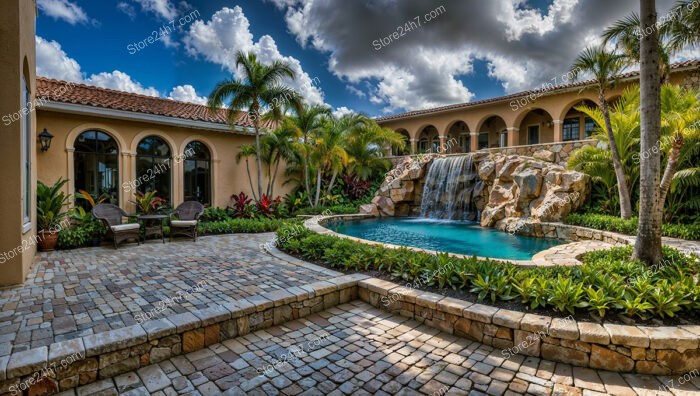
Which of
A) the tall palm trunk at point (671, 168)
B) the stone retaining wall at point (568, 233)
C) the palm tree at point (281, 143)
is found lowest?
the stone retaining wall at point (568, 233)

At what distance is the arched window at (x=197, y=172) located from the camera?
13.1 m

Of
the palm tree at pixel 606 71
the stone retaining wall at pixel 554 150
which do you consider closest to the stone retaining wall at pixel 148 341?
the palm tree at pixel 606 71

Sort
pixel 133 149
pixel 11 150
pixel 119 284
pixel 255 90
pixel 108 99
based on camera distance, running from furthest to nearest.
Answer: pixel 255 90 < pixel 108 99 < pixel 133 149 < pixel 119 284 < pixel 11 150

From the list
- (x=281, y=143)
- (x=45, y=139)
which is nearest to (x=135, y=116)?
(x=45, y=139)

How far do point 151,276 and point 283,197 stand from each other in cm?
1075

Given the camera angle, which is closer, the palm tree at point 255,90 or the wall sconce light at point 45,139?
the wall sconce light at point 45,139

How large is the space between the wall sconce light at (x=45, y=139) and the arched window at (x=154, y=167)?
2475 millimetres

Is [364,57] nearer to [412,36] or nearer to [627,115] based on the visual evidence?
[412,36]

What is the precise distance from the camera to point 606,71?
32.0ft

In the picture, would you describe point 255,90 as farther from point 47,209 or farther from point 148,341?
point 148,341

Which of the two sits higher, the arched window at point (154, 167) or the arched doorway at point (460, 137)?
the arched doorway at point (460, 137)

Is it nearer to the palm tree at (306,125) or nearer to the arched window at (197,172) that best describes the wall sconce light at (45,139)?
the arched window at (197,172)

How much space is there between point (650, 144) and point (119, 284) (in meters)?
8.35

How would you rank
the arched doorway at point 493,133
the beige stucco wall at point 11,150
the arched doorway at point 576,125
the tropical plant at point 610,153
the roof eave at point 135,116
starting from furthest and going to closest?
the arched doorway at point 493,133
the arched doorway at point 576,125
the tropical plant at point 610,153
the roof eave at point 135,116
the beige stucco wall at point 11,150
